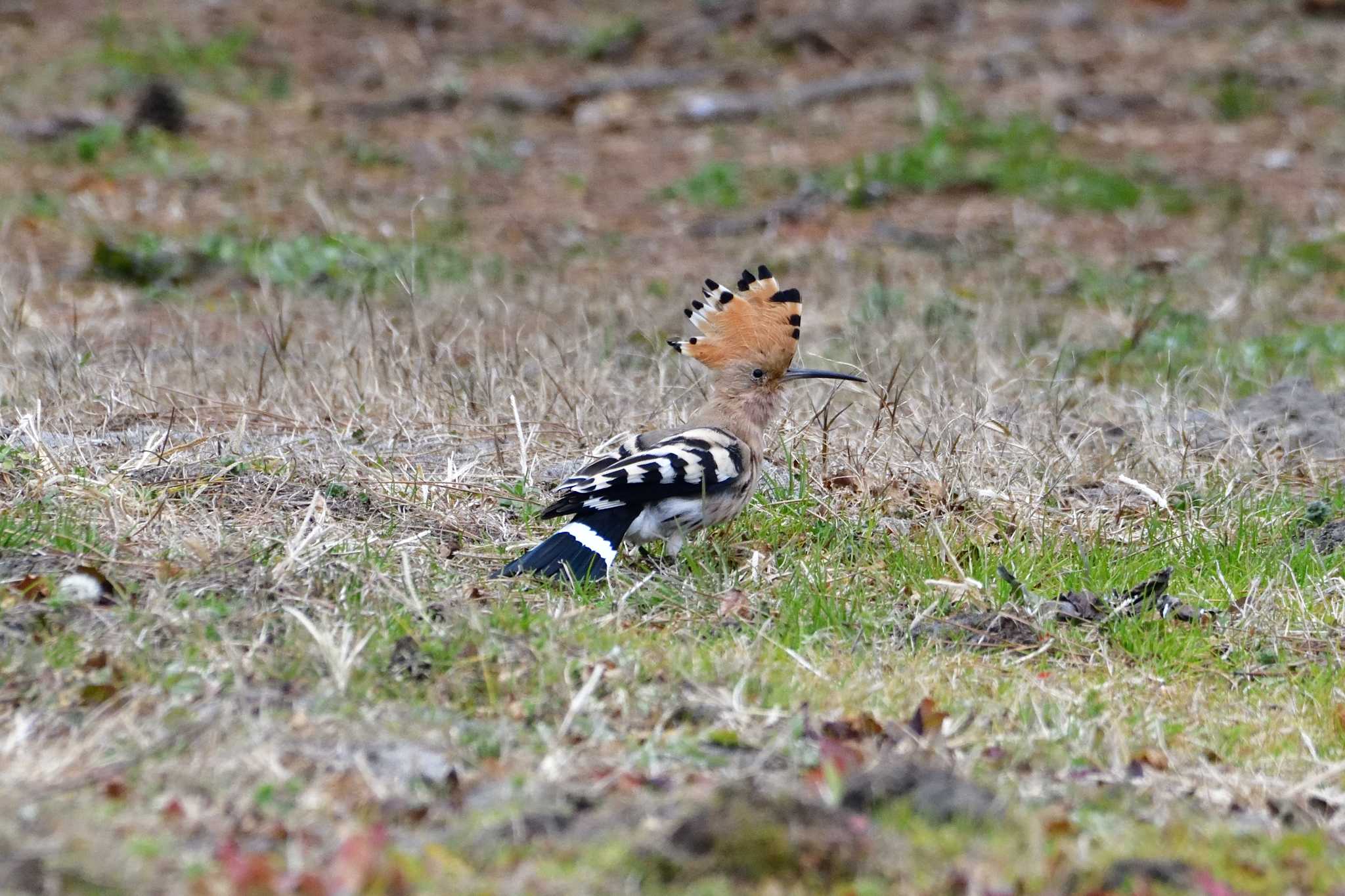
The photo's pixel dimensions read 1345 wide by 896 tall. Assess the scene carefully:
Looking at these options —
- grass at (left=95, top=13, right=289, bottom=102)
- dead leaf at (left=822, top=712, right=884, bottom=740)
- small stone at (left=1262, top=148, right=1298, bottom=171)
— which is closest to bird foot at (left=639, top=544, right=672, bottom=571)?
dead leaf at (left=822, top=712, right=884, bottom=740)

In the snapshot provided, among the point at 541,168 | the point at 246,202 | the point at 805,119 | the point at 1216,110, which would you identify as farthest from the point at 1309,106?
the point at 246,202

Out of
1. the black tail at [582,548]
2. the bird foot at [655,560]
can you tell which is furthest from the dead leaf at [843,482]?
the black tail at [582,548]

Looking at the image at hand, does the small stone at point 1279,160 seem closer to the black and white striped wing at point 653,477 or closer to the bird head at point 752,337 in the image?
the bird head at point 752,337

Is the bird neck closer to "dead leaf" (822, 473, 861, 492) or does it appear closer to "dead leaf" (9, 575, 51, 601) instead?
"dead leaf" (822, 473, 861, 492)

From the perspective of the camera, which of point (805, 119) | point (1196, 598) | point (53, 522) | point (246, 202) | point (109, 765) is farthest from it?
point (805, 119)

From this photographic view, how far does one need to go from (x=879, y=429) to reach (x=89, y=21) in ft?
33.5

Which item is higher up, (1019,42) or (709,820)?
(709,820)

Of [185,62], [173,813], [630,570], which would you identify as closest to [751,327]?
[630,570]

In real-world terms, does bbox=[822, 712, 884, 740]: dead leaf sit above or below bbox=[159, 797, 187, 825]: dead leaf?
below

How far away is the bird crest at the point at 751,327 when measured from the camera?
205 inches

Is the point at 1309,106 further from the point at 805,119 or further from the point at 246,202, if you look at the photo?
the point at 246,202

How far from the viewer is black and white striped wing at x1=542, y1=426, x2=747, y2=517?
15.4 feet

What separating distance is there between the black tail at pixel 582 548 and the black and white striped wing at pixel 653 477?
35 millimetres

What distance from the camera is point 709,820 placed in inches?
113
